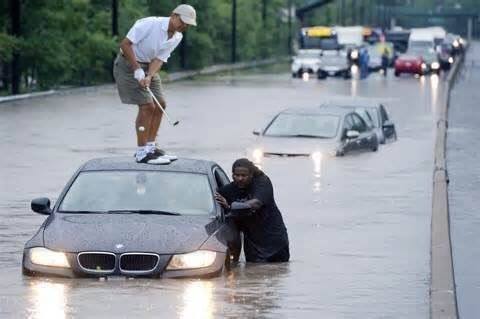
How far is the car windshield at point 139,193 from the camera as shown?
583 inches

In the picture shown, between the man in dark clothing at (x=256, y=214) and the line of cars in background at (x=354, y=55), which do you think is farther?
the line of cars in background at (x=354, y=55)

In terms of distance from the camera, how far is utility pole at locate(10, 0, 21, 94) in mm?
53812

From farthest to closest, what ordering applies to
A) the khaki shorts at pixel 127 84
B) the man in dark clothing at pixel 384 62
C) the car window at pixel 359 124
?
the man in dark clothing at pixel 384 62 → the car window at pixel 359 124 → the khaki shorts at pixel 127 84

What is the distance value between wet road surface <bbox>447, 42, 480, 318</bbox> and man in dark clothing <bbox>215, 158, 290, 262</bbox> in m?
1.63

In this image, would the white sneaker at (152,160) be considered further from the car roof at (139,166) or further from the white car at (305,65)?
the white car at (305,65)

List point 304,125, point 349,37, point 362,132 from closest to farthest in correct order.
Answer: point 304,125, point 362,132, point 349,37

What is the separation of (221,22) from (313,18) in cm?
7870

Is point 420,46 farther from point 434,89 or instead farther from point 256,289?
point 256,289

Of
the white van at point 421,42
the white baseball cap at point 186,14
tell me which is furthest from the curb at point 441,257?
the white van at point 421,42

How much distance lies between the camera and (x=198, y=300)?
13.0 m

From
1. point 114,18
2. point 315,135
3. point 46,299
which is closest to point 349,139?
point 315,135

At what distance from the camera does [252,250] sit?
52.0ft

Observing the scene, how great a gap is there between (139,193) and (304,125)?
18958 mm

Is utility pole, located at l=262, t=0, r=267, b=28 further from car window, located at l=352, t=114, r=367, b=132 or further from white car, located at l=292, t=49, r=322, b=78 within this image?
car window, located at l=352, t=114, r=367, b=132
